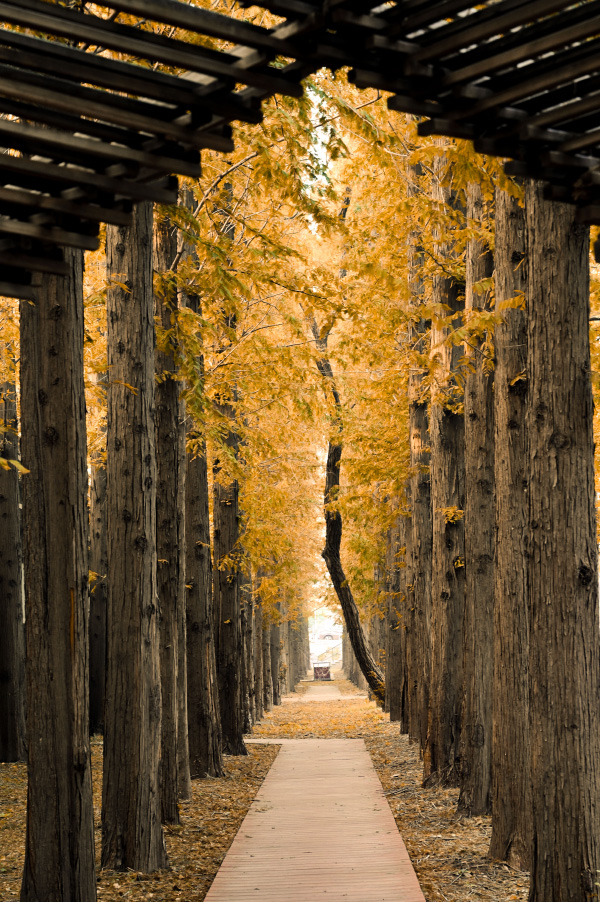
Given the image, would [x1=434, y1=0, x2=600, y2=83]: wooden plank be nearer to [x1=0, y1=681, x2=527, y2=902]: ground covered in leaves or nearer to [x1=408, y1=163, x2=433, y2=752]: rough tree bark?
[x1=0, y1=681, x2=527, y2=902]: ground covered in leaves

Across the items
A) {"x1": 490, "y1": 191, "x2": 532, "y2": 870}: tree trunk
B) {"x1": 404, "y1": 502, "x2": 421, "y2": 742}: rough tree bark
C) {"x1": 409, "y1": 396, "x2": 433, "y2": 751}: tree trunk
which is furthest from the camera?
{"x1": 404, "y1": 502, "x2": 421, "y2": 742}: rough tree bark

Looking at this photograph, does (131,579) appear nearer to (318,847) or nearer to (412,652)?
(318,847)

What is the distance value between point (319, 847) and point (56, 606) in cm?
430

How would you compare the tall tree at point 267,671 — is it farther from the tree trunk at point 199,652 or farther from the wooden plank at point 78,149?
the wooden plank at point 78,149

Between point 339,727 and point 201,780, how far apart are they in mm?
10136

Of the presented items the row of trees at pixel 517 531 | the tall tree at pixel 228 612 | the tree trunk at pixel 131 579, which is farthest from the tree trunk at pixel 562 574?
the tall tree at pixel 228 612

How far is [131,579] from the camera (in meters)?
8.30

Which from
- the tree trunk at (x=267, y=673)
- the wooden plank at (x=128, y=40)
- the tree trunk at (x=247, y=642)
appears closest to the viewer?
the wooden plank at (x=128, y=40)

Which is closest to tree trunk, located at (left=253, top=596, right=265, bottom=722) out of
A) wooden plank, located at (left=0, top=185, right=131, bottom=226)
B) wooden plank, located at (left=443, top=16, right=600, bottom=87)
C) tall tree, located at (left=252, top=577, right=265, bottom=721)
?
tall tree, located at (left=252, top=577, right=265, bottom=721)

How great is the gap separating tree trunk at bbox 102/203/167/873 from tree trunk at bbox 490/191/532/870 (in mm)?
3118

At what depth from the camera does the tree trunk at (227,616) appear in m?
16.3

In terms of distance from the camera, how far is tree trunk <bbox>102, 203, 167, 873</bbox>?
8.13m

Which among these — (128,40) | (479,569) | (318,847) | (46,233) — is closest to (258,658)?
(479,569)

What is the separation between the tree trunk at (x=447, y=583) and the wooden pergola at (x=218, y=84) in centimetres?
821
